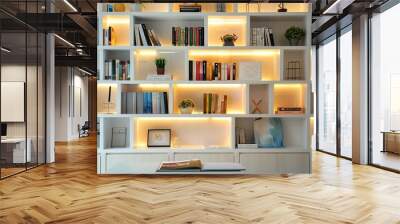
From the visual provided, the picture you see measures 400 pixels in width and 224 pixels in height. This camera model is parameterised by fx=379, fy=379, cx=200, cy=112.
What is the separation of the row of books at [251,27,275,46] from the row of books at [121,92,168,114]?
5.26 feet

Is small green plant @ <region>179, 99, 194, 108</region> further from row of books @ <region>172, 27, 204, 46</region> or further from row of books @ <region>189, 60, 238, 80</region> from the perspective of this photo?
row of books @ <region>172, 27, 204, 46</region>

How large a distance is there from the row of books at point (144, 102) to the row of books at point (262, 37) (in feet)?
5.26

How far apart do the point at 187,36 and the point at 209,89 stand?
2.91 ft

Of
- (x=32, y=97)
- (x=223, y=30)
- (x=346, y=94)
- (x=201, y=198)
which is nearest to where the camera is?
(x=201, y=198)

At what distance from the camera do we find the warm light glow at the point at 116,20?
19.3ft

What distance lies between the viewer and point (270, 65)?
6.00 metres

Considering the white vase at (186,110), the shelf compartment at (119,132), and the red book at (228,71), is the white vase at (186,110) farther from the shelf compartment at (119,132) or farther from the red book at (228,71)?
the shelf compartment at (119,132)

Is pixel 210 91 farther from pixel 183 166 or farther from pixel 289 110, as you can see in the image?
pixel 183 166

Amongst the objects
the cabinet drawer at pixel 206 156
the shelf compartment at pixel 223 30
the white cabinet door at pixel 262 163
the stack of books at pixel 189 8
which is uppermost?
the stack of books at pixel 189 8

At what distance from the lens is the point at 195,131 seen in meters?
6.00

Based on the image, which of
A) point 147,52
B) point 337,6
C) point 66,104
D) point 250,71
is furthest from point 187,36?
point 66,104

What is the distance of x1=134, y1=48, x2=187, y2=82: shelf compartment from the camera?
5.96m

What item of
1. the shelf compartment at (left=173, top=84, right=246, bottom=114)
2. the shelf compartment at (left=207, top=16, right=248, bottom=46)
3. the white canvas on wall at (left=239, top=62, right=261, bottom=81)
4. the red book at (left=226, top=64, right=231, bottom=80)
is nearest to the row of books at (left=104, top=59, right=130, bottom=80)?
the shelf compartment at (left=173, top=84, right=246, bottom=114)

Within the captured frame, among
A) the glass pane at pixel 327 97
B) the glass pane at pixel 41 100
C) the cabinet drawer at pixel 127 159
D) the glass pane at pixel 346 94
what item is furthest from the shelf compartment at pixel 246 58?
the glass pane at pixel 327 97
